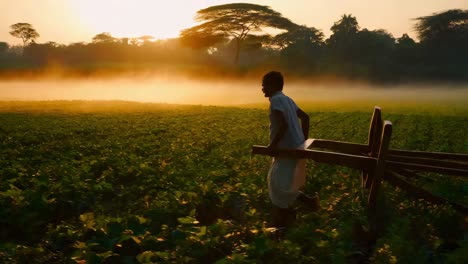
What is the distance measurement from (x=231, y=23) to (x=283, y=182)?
45.4 m

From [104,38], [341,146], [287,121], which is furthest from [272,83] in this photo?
[104,38]

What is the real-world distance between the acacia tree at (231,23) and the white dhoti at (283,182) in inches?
1727

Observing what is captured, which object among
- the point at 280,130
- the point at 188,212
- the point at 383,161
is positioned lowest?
the point at 188,212

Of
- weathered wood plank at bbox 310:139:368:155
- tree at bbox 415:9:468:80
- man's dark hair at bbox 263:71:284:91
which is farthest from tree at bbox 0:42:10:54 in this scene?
man's dark hair at bbox 263:71:284:91

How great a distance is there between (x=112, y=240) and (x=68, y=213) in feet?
7.68

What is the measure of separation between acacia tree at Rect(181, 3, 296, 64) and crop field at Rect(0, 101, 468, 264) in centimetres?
3757

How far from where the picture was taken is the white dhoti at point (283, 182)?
5430 millimetres

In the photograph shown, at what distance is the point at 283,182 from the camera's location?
17.9 feet

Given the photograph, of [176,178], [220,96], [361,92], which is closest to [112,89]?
[220,96]

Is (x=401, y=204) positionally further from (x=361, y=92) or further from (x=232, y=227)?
(x=361, y=92)

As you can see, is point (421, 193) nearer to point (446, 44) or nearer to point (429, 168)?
point (429, 168)

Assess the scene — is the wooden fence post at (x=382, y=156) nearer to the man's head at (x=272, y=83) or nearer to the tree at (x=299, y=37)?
the man's head at (x=272, y=83)

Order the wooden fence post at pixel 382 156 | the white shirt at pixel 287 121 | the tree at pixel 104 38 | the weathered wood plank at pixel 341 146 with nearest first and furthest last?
the wooden fence post at pixel 382 156 < the white shirt at pixel 287 121 < the weathered wood plank at pixel 341 146 < the tree at pixel 104 38

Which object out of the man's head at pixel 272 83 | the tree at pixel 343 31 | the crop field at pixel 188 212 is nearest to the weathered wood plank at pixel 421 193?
the crop field at pixel 188 212
